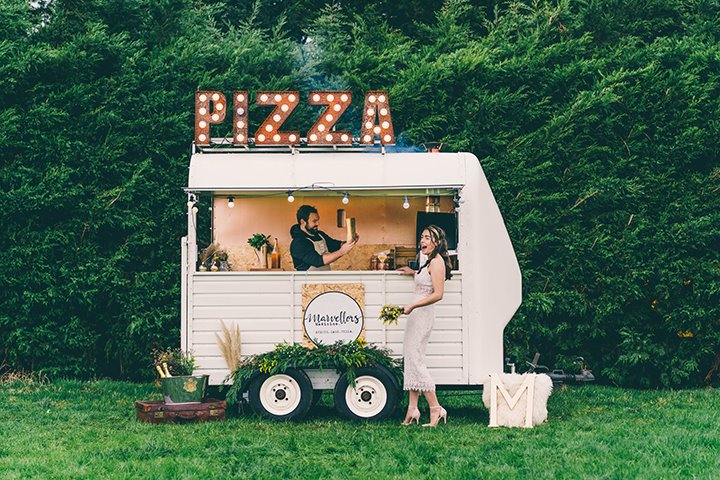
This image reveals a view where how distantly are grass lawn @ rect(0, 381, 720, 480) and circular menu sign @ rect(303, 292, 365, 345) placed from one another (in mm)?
740

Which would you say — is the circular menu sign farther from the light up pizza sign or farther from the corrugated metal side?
the light up pizza sign

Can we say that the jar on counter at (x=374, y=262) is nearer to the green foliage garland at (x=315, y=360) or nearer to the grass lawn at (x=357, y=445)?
the green foliage garland at (x=315, y=360)

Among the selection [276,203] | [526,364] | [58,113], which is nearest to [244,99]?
[276,203]

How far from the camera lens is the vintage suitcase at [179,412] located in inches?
377

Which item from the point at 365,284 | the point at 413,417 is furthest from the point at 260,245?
the point at 413,417

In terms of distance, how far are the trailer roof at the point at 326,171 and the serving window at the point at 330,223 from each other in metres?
0.85

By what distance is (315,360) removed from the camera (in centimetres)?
981

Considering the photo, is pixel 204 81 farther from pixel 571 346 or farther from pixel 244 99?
pixel 571 346

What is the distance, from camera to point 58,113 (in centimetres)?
1228

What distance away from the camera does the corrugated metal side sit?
999 centimetres

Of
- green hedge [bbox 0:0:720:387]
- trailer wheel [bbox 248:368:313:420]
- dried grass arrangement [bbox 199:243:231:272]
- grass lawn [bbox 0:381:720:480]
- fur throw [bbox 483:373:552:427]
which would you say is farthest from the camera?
green hedge [bbox 0:0:720:387]

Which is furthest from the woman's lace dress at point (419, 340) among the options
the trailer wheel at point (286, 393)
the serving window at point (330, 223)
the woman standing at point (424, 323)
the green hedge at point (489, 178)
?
the green hedge at point (489, 178)

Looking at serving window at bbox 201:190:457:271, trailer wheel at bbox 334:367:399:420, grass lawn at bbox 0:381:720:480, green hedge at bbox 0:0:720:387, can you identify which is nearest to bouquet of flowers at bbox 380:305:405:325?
trailer wheel at bbox 334:367:399:420

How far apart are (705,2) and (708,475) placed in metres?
8.46
